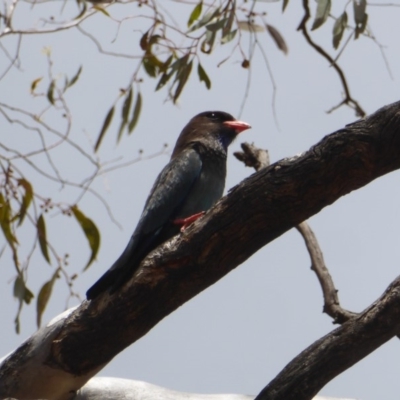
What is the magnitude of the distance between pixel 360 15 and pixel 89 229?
1338 millimetres

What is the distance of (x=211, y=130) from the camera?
434cm

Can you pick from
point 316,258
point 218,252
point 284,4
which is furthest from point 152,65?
point 218,252

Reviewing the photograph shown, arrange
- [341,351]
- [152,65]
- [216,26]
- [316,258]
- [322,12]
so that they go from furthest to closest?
[152,65], [216,26], [322,12], [316,258], [341,351]

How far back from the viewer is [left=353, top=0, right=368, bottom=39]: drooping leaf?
3.89 metres

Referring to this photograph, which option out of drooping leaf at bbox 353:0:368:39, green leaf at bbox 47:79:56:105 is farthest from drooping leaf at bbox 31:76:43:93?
drooping leaf at bbox 353:0:368:39

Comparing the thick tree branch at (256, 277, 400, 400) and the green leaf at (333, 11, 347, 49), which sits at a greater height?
the green leaf at (333, 11, 347, 49)

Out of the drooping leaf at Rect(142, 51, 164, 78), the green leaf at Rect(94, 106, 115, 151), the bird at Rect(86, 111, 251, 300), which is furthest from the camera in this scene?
the drooping leaf at Rect(142, 51, 164, 78)

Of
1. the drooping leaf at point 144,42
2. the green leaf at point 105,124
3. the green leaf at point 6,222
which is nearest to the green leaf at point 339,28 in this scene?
the drooping leaf at point 144,42

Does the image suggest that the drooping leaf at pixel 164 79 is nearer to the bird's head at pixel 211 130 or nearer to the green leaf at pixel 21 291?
the bird's head at pixel 211 130

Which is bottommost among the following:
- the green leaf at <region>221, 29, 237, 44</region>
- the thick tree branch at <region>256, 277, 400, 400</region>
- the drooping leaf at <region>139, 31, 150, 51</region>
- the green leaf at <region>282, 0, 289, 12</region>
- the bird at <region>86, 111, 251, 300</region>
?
the thick tree branch at <region>256, 277, 400, 400</region>

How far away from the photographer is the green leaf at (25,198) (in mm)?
3906

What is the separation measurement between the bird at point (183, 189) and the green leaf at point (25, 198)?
50 cm

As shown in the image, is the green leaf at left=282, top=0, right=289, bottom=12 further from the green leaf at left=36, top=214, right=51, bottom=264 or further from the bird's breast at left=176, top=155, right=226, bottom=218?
the green leaf at left=36, top=214, right=51, bottom=264

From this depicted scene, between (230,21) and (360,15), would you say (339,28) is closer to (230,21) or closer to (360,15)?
(360,15)
